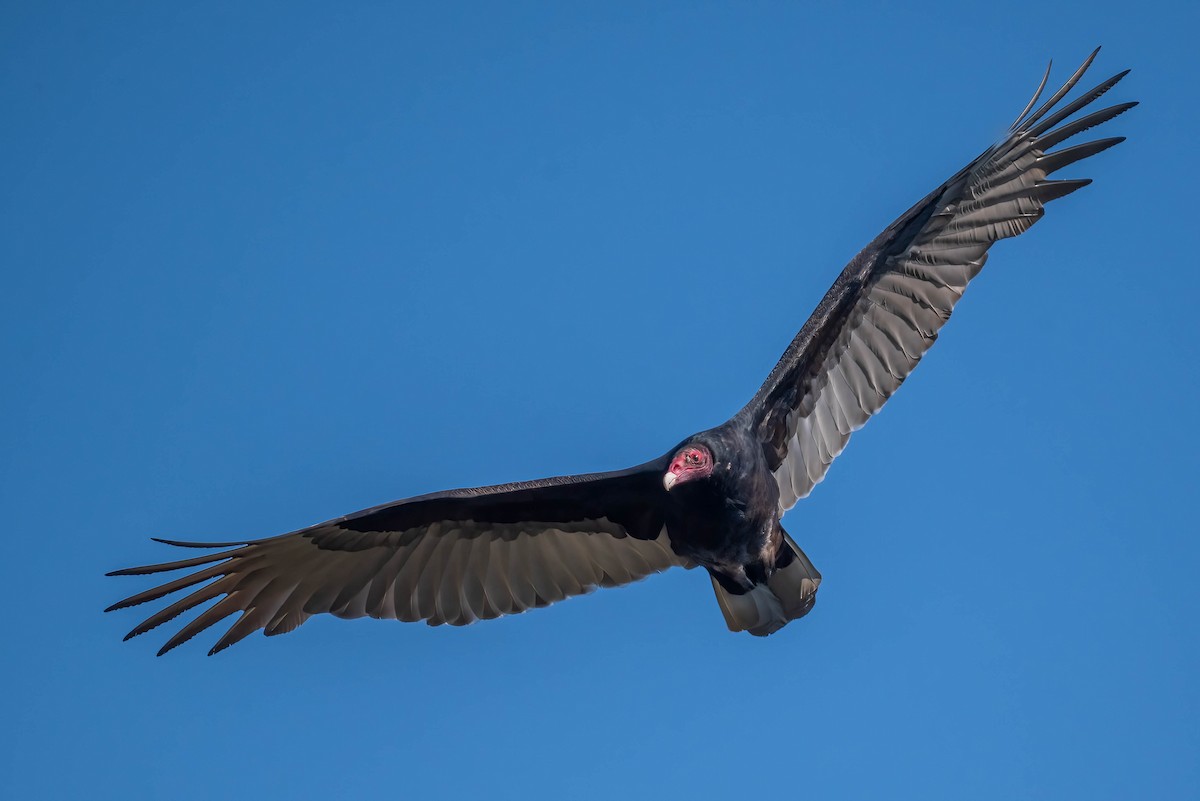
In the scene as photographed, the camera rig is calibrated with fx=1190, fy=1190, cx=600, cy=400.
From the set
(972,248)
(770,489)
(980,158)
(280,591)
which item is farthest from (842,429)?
(280,591)

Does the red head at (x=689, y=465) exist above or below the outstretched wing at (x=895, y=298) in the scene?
below

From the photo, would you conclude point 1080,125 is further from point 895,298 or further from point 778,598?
point 778,598

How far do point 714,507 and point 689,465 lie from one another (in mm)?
416

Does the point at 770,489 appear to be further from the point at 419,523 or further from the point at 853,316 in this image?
the point at 419,523

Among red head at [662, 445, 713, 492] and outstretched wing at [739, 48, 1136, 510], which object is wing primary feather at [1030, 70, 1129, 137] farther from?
red head at [662, 445, 713, 492]

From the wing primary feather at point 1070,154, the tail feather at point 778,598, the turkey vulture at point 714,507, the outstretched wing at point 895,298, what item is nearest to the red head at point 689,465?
the turkey vulture at point 714,507

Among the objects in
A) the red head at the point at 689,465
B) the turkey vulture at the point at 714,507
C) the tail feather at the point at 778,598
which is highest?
the turkey vulture at the point at 714,507

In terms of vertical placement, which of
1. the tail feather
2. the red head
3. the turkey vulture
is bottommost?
the tail feather

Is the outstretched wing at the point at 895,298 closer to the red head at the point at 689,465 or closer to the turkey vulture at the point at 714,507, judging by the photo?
the turkey vulture at the point at 714,507

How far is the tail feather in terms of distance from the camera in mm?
7316

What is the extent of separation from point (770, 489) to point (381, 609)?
2.65 m

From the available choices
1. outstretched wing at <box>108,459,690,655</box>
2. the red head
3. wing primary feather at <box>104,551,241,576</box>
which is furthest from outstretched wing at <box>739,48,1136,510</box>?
wing primary feather at <box>104,551,241,576</box>

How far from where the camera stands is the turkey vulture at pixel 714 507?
7004mm

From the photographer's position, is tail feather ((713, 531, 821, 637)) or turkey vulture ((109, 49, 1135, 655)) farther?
tail feather ((713, 531, 821, 637))
